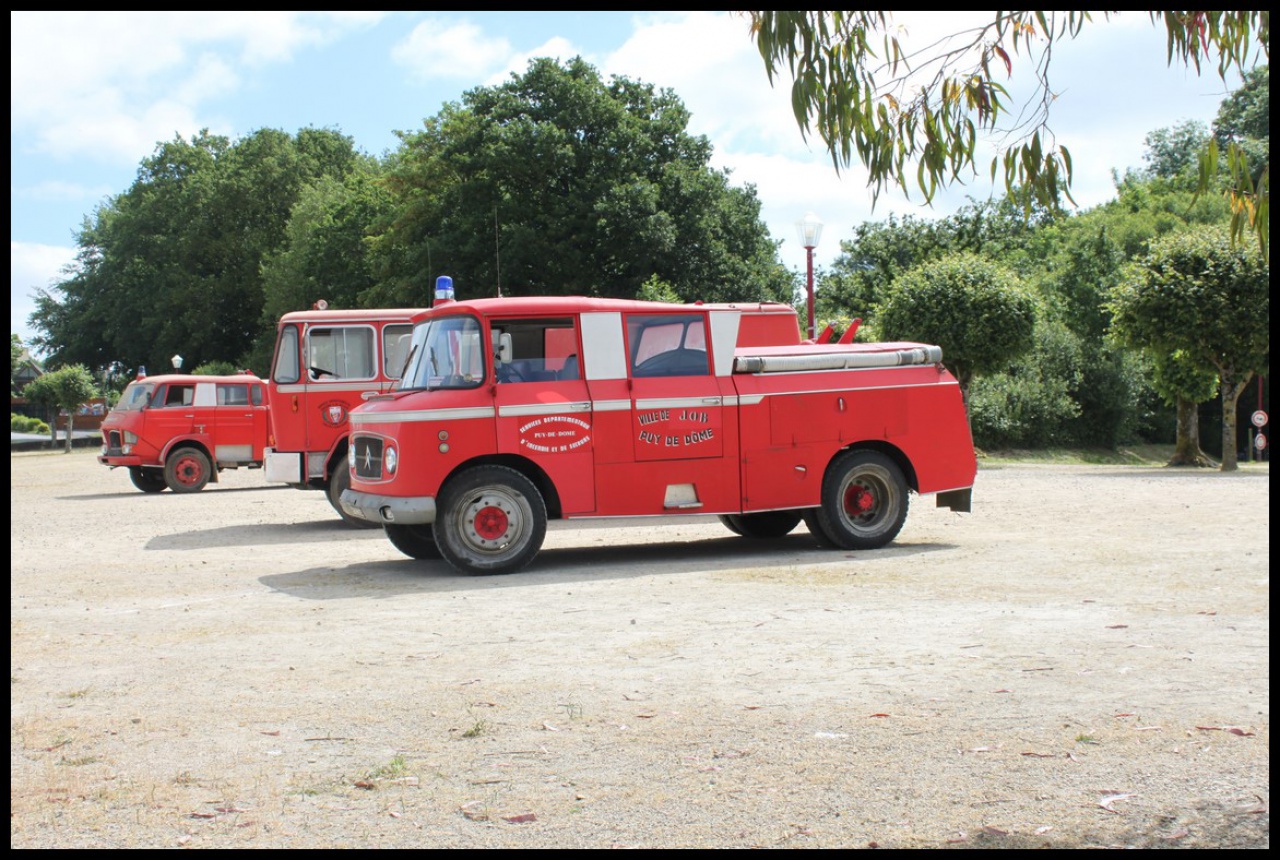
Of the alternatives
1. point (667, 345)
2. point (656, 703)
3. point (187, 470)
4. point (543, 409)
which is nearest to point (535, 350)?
point (543, 409)

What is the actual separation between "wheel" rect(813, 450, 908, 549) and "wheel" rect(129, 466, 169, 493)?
17.0m

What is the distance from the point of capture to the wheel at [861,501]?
41.4 feet

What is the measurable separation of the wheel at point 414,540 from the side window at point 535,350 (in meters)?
1.98

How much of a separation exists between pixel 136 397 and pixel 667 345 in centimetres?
1626

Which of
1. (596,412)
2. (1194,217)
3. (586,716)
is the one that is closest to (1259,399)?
(1194,217)

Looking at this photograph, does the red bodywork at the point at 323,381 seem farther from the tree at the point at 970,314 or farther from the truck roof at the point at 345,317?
the tree at the point at 970,314

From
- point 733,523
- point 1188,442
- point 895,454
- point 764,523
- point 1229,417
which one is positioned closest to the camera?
point 895,454

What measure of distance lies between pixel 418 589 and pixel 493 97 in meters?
36.3

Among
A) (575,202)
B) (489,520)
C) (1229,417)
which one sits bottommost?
(489,520)

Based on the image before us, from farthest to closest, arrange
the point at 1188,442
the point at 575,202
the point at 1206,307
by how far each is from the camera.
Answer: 1. the point at 575,202
2. the point at 1188,442
3. the point at 1206,307

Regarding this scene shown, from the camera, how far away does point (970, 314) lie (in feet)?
106

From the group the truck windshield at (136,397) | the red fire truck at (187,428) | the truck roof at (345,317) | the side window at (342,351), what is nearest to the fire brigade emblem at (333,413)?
the side window at (342,351)

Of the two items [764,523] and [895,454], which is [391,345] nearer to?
[764,523]

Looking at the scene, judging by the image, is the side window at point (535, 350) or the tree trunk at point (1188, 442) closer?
the side window at point (535, 350)
